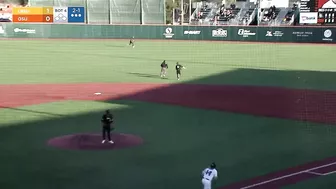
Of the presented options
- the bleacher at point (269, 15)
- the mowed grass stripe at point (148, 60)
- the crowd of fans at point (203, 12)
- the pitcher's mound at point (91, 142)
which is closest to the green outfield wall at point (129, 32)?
the mowed grass stripe at point (148, 60)

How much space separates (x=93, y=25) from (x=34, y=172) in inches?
2176

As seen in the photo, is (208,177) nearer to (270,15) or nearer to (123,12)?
(123,12)

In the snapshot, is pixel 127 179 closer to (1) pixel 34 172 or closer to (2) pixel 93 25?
(1) pixel 34 172

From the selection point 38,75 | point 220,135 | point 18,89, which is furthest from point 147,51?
point 220,135

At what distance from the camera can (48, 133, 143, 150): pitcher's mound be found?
16797 millimetres

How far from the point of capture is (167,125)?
2053 centimetres

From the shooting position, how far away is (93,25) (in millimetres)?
68062

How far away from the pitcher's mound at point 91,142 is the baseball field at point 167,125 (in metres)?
0.04
